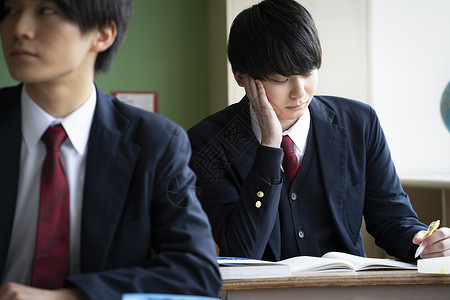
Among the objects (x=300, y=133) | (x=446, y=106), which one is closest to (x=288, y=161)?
(x=300, y=133)

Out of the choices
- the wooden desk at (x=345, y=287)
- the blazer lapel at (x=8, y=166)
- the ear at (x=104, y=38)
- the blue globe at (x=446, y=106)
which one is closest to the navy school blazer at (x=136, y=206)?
the blazer lapel at (x=8, y=166)

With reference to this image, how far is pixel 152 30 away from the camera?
13.4 ft

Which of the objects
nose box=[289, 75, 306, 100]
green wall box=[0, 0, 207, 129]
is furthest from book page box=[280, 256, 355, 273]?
green wall box=[0, 0, 207, 129]

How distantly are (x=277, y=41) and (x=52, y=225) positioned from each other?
1.01 meters

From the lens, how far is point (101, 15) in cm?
112

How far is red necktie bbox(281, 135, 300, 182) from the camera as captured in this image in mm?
1913

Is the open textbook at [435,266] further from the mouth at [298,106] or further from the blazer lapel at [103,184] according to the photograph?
the blazer lapel at [103,184]

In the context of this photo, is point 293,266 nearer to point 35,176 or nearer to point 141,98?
point 35,176

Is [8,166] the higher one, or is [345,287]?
[8,166]

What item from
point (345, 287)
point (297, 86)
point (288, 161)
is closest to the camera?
point (345, 287)

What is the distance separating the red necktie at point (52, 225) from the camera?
1.08 metres

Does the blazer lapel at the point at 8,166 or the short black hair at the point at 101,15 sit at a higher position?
the short black hair at the point at 101,15

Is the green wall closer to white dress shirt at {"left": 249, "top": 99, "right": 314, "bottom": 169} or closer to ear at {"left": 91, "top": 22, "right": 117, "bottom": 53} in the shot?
white dress shirt at {"left": 249, "top": 99, "right": 314, "bottom": 169}

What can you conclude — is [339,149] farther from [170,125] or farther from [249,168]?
[170,125]
